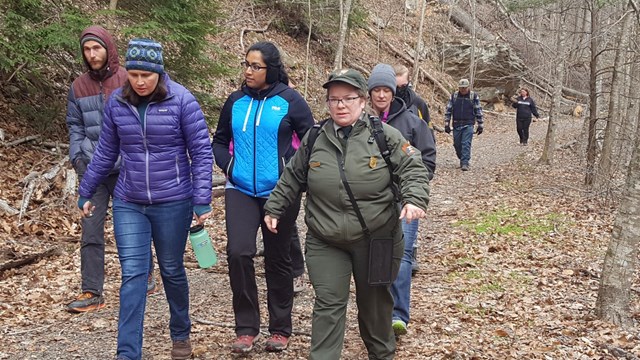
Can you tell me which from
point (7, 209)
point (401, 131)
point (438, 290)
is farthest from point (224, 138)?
point (7, 209)

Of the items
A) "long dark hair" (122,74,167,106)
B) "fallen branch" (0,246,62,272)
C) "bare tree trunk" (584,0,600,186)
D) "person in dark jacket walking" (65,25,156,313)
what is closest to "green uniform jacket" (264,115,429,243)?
"long dark hair" (122,74,167,106)

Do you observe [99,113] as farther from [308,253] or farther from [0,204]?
[0,204]

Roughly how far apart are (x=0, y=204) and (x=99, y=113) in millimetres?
3285

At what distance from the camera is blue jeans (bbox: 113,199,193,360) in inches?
167

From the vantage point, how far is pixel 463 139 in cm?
1577

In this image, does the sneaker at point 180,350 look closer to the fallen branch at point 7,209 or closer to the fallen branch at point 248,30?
the fallen branch at point 7,209

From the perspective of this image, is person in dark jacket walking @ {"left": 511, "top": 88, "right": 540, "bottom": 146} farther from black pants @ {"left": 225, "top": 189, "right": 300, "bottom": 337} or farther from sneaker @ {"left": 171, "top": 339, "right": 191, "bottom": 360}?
sneaker @ {"left": 171, "top": 339, "right": 191, "bottom": 360}

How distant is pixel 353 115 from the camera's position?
12.9 ft

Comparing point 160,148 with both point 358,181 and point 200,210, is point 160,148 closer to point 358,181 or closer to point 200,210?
point 200,210

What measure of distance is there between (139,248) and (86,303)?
188 centimetres

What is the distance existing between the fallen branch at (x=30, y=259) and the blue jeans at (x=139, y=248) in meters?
3.24

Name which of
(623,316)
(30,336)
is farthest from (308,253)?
(623,316)

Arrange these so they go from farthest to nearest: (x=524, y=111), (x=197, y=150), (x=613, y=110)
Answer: (x=524, y=111), (x=613, y=110), (x=197, y=150)

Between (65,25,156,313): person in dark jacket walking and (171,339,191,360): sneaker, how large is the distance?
159cm
